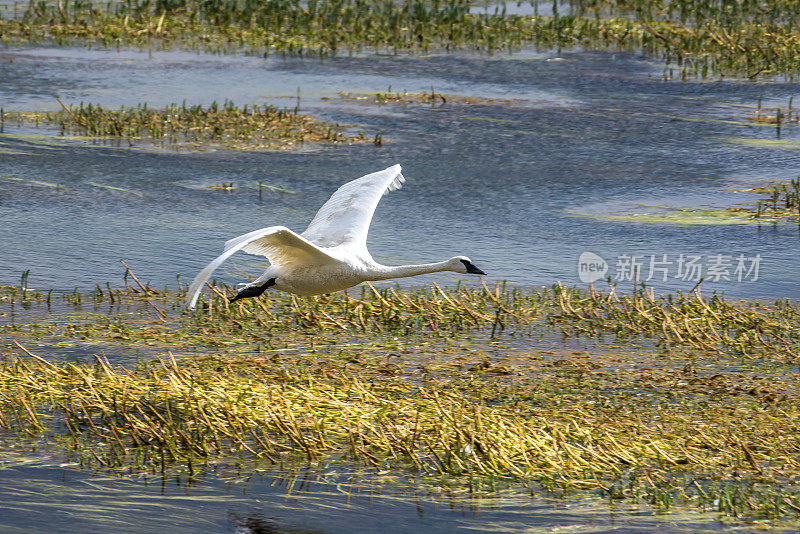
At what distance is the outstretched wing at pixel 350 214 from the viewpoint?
10.1 m

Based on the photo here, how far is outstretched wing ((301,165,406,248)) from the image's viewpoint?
1015 cm

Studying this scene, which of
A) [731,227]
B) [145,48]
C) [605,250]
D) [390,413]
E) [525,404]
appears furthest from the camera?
[145,48]

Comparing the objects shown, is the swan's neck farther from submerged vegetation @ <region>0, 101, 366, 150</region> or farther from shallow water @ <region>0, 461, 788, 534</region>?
submerged vegetation @ <region>0, 101, 366, 150</region>

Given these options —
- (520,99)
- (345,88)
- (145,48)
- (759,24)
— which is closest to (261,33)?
(145,48)

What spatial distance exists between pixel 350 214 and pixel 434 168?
6525 mm

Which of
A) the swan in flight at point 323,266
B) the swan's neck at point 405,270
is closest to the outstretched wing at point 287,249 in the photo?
the swan in flight at point 323,266

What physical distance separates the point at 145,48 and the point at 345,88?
487 cm

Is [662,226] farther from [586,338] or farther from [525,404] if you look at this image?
[525,404]

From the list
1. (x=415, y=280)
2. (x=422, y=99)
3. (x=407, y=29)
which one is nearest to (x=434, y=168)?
(x=422, y=99)

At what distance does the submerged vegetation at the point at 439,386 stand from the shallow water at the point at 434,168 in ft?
4.40

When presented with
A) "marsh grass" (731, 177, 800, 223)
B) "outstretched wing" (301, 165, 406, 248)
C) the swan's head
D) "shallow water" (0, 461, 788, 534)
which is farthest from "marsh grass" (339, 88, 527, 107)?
"shallow water" (0, 461, 788, 534)

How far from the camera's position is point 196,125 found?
1808 centimetres

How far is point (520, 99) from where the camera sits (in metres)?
20.6

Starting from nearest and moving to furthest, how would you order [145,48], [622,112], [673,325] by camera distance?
1. [673,325]
2. [622,112]
3. [145,48]
